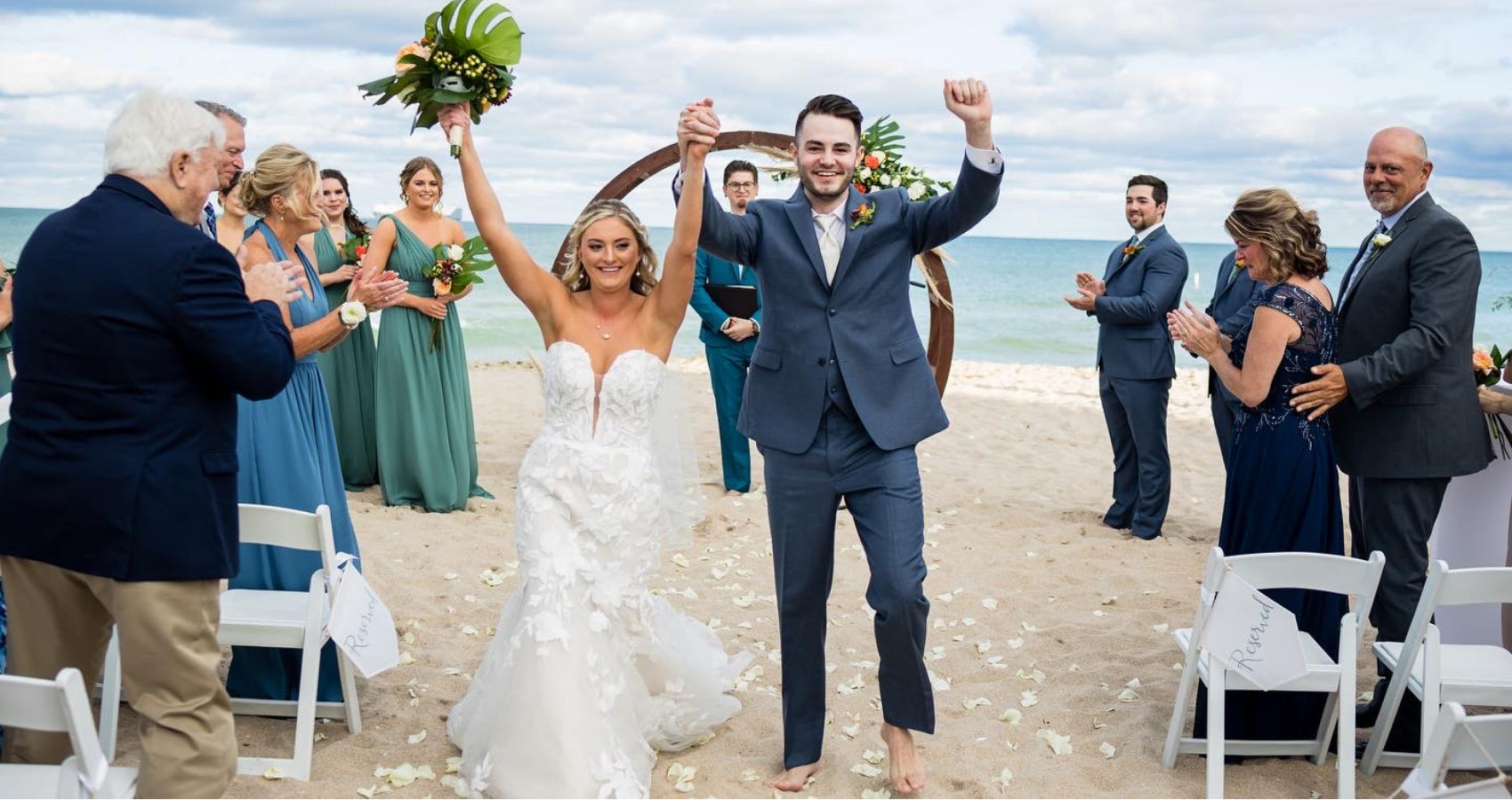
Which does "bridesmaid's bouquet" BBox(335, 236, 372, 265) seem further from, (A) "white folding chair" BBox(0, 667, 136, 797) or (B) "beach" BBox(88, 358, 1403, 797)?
(A) "white folding chair" BBox(0, 667, 136, 797)

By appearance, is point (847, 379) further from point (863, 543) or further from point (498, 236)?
point (498, 236)

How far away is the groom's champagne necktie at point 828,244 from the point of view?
13.1 feet

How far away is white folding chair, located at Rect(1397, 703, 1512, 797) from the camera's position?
2562 millimetres

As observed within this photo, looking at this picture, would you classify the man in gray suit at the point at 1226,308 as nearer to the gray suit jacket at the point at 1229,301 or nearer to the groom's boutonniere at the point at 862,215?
the gray suit jacket at the point at 1229,301

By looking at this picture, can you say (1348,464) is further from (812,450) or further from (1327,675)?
(812,450)

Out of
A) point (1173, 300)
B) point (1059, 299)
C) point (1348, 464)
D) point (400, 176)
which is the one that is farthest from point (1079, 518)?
point (1059, 299)

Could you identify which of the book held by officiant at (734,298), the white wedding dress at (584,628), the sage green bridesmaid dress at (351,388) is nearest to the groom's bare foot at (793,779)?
the white wedding dress at (584,628)

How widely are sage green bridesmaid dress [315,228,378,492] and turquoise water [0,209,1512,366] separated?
5.55 meters

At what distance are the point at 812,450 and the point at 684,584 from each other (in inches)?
113

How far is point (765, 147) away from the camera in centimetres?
789

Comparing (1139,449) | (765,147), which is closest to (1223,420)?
(1139,449)

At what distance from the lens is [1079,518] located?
8.37m

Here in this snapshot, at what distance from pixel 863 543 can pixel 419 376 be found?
4.74 meters

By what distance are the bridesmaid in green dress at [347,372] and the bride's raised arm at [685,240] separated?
4.41 metres
